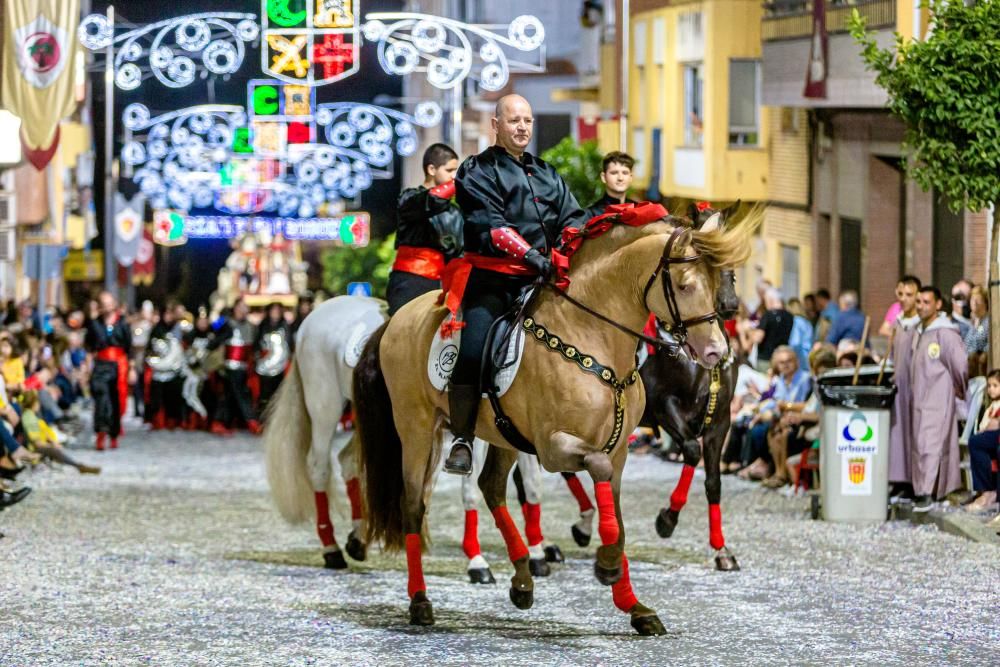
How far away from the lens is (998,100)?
1528cm

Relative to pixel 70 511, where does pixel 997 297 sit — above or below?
above

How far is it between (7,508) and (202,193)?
26.6 meters

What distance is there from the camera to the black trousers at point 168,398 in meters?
28.1

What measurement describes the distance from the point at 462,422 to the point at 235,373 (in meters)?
17.5

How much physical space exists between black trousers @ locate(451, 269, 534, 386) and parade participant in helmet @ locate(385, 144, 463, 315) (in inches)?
83.8

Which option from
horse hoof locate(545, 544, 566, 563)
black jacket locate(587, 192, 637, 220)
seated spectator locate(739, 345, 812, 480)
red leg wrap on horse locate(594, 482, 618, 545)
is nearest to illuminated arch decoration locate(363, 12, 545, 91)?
seated spectator locate(739, 345, 812, 480)

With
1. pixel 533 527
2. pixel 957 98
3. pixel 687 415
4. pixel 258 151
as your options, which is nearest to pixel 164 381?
pixel 258 151

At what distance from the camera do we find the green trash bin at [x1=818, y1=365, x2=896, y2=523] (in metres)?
15.3

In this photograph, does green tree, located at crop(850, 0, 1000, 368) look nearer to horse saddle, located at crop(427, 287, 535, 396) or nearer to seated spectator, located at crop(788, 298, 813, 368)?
horse saddle, located at crop(427, 287, 535, 396)

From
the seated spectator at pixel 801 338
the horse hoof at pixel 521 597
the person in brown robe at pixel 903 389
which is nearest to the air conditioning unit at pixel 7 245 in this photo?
the seated spectator at pixel 801 338

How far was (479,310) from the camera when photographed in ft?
34.0

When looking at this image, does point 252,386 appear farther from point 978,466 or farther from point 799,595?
point 799,595

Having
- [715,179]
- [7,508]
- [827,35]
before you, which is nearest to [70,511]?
[7,508]

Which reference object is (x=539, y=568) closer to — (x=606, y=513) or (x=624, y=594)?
(x=624, y=594)
